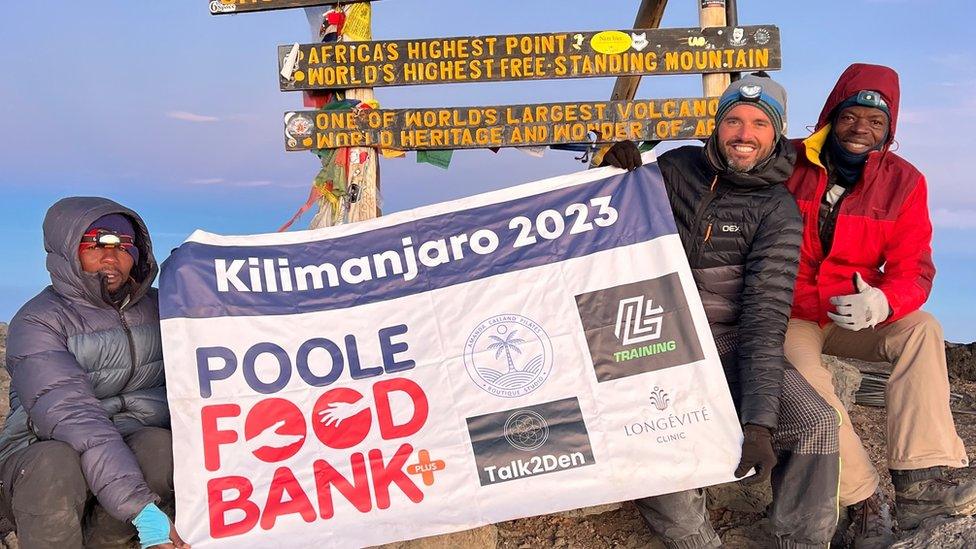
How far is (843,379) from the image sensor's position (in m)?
6.14

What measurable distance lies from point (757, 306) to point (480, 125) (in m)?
2.59

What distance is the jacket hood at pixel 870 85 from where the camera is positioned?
447 centimetres

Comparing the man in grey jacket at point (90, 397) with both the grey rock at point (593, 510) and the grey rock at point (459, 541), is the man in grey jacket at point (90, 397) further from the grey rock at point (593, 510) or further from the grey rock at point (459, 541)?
the grey rock at point (593, 510)

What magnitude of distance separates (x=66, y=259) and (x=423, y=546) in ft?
7.03

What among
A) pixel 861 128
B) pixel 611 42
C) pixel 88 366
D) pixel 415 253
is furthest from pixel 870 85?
pixel 88 366

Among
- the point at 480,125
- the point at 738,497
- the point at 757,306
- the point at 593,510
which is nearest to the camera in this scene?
the point at 757,306

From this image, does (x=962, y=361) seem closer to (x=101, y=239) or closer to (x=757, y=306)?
(x=757, y=306)

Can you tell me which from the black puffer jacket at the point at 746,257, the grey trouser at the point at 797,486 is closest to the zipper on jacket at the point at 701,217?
the black puffer jacket at the point at 746,257

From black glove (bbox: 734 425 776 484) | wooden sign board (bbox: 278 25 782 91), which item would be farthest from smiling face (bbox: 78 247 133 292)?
black glove (bbox: 734 425 776 484)

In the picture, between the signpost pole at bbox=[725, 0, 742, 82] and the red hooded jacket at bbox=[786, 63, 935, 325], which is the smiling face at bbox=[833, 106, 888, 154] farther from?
the signpost pole at bbox=[725, 0, 742, 82]

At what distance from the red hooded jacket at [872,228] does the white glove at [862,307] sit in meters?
0.07

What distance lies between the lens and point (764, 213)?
4199 mm

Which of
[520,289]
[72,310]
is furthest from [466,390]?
[72,310]

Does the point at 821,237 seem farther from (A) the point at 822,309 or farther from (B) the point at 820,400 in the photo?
(B) the point at 820,400
